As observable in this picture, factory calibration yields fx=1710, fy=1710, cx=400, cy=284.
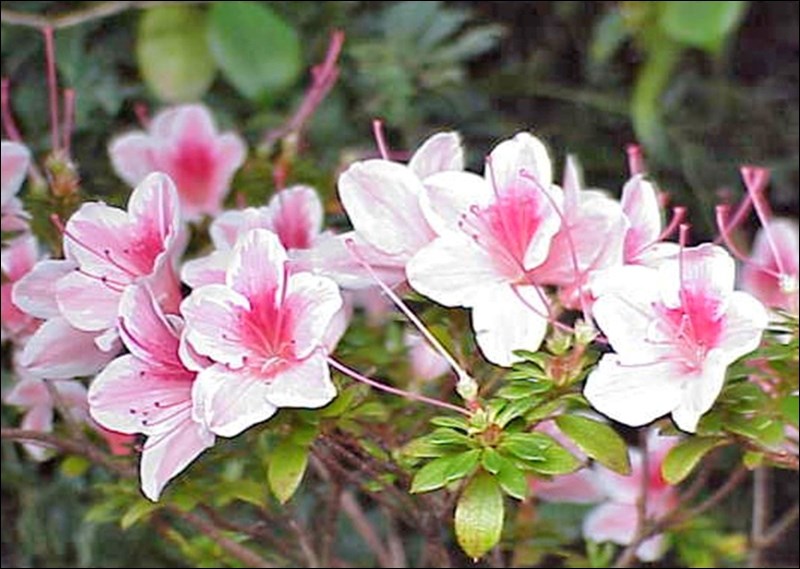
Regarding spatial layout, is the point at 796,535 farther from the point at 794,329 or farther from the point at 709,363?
the point at 709,363

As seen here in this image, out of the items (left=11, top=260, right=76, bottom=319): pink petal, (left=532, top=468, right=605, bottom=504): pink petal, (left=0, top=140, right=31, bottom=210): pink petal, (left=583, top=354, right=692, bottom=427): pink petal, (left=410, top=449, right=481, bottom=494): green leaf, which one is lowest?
(left=532, top=468, right=605, bottom=504): pink petal

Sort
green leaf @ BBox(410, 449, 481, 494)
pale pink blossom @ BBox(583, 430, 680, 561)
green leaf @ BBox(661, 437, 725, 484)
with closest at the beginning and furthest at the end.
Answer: green leaf @ BBox(410, 449, 481, 494) < green leaf @ BBox(661, 437, 725, 484) < pale pink blossom @ BBox(583, 430, 680, 561)

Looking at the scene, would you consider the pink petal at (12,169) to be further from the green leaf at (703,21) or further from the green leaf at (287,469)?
the green leaf at (703,21)

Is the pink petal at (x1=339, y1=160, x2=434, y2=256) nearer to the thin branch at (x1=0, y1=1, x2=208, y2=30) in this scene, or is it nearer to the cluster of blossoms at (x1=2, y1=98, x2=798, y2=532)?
the cluster of blossoms at (x1=2, y1=98, x2=798, y2=532)

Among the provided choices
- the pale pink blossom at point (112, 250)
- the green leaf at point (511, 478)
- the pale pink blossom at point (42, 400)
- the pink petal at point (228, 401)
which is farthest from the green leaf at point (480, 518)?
the pale pink blossom at point (42, 400)

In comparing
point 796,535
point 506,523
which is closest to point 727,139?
point 796,535

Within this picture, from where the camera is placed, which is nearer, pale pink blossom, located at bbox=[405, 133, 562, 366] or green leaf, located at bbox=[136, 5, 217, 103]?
pale pink blossom, located at bbox=[405, 133, 562, 366]

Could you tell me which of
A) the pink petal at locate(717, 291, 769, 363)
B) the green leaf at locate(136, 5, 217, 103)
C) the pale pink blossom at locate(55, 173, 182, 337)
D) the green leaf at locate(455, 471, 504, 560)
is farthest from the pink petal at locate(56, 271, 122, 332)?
the green leaf at locate(136, 5, 217, 103)
